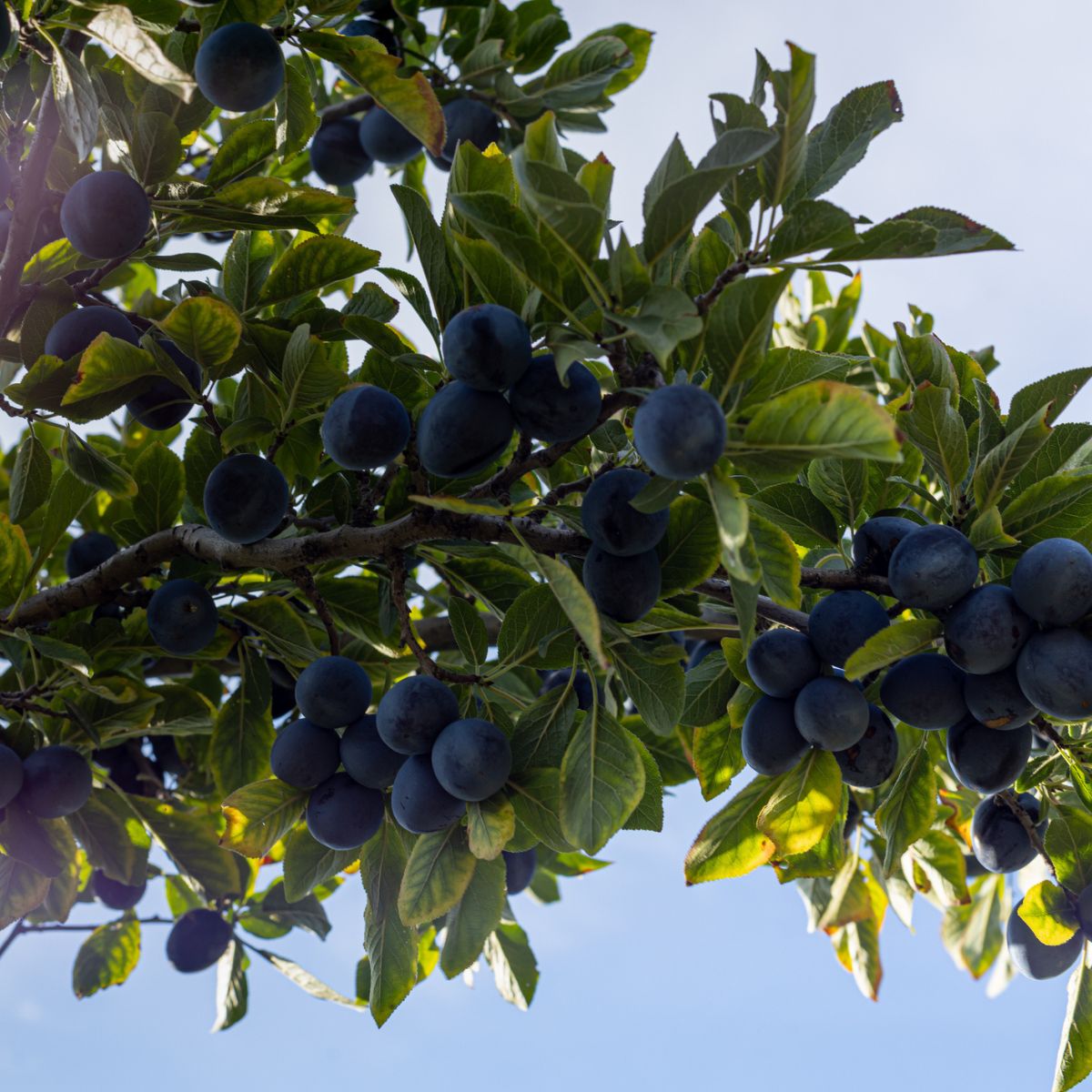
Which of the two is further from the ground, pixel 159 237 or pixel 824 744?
pixel 159 237

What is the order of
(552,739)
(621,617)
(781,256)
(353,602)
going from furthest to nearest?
(353,602)
(552,739)
(621,617)
(781,256)

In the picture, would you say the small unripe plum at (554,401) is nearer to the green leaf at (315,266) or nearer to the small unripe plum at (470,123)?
the green leaf at (315,266)

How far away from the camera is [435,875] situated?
1.33 meters

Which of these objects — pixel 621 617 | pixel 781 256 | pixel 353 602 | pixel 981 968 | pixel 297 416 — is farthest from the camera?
pixel 981 968

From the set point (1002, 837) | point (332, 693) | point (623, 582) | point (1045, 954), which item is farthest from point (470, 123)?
point (1045, 954)

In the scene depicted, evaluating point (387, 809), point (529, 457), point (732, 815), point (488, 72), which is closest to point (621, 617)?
point (529, 457)

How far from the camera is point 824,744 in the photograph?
1.16 m

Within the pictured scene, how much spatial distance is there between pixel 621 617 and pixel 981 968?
6.92ft

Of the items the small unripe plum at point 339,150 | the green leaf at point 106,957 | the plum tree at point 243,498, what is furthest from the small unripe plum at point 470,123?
the green leaf at point 106,957

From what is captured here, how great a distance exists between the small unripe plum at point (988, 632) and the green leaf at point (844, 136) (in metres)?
0.47

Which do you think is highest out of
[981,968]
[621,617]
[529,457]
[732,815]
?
[529,457]

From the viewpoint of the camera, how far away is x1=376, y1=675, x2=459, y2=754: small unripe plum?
4.18 feet

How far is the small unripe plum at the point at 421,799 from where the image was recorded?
4.16 feet

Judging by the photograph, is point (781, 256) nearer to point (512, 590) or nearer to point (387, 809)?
point (512, 590)
